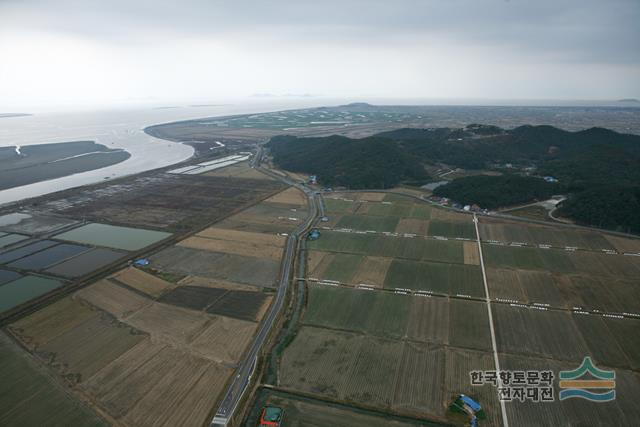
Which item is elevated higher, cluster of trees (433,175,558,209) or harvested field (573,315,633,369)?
cluster of trees (433,175,558,209)

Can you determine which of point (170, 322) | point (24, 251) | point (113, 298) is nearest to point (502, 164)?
point (170, 322)

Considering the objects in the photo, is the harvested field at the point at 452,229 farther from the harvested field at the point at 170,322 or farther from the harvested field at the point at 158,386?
the harvested field at the point at 158,386

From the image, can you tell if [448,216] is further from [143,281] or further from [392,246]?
[143,281]

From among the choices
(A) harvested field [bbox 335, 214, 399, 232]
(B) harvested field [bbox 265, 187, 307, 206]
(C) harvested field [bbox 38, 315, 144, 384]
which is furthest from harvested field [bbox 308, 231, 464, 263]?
(C) harvested field [bbox 38, 315, 144, 384]

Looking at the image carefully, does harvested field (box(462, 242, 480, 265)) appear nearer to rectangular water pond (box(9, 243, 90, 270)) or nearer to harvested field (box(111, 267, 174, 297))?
harvested field (box(111, 267, 174, 297))

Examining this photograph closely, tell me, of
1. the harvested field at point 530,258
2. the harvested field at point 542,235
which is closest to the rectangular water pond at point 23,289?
the harvested field at point 530,258

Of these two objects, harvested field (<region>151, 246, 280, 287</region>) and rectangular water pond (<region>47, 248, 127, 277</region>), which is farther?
rectangular water pond (<region>47, 248, 127, 277</region>)

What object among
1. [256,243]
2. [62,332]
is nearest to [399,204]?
[256,243]
